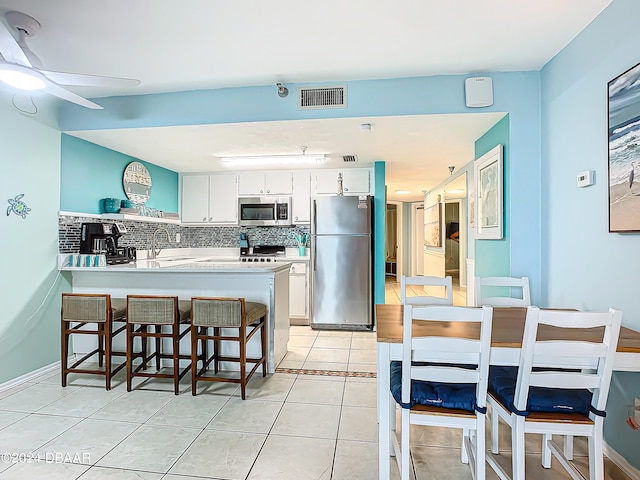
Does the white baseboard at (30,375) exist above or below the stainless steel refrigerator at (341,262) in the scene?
below

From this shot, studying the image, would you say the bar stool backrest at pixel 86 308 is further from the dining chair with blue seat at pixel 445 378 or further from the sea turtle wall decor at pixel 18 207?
the dining chair with blue seat at pixel 445 378

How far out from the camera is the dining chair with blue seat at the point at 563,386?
1.46 metres

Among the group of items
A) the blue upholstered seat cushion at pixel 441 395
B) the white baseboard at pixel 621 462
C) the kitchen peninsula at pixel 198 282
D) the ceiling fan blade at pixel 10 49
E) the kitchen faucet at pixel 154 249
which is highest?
the ceiling fan blade at pixel 10 49

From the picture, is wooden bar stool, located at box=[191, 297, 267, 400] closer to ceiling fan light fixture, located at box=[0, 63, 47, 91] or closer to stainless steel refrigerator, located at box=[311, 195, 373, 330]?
ceiling fan light fixture, located at box=[0, 63, 47, 91]

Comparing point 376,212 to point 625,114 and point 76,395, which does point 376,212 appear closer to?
point 625,114

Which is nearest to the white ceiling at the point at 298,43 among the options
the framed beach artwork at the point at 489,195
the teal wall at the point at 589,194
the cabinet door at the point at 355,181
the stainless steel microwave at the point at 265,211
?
the teal wall at the point at 589,194

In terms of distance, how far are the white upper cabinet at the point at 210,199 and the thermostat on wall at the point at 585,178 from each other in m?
4.28

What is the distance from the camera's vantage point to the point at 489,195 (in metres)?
3.25

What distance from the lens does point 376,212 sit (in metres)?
4.89

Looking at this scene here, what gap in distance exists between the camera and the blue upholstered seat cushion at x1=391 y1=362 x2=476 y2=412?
5.31ft

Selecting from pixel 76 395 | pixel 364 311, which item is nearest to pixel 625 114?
pixel 364 311

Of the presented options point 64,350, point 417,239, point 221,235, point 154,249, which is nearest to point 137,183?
point 154,249

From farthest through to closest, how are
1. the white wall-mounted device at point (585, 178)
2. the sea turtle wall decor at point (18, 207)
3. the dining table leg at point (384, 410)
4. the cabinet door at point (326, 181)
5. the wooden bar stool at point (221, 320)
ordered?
the cabinet door at point (326, 181) → the sea turtle wall decor at point (18, 207) → the wooden bar stool at point (221, 320) → the white wall-mounted device at point (585, 178) → the dining table leg at point (384, 410)

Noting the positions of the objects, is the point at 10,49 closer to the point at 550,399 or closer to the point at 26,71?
the point at 26,71
